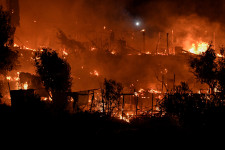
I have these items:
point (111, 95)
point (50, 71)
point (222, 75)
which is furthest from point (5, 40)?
point (222, 75)

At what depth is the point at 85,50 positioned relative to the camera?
49.5 m

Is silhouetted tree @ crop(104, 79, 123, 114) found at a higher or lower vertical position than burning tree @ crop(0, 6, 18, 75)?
lower

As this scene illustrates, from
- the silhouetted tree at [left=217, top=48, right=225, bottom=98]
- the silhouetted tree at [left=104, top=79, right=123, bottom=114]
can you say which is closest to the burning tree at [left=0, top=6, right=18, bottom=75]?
the silhouetted tree at [left=104, top=79, right=123, bottom=114]

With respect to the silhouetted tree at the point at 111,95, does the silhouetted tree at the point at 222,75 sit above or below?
above

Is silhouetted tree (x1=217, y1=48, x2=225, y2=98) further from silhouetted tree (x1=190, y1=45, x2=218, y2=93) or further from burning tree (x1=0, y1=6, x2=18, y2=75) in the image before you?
burning tree (x1=0, y1=6, x2=18, y2=75)

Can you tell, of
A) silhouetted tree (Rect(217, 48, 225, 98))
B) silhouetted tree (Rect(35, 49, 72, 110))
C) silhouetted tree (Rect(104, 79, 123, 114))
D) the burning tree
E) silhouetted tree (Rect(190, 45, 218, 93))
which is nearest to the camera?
silhouetted tree (Rect(217, 48, 225, 98))

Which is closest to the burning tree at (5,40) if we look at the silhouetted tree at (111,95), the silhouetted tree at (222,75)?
the silhouetted tree at (111,95)

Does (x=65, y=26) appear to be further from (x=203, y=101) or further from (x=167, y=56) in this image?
(x=203, y=101)

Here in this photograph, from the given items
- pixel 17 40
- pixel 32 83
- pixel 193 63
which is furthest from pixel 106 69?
pixel 193 63

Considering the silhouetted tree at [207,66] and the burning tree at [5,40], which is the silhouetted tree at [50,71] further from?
the silhouetted tree at [207,66]

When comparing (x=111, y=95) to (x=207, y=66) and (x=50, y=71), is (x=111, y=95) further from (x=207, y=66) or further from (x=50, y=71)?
(x=207, y=66)

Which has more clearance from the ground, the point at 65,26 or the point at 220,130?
the point at 65,26

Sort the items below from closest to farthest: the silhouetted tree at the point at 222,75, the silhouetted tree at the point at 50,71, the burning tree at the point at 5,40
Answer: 1. the silhouetted tree at the point at 222,75
2. the burning tree at the point at 5,40
3. the silhouetted tree at the point at 50,71

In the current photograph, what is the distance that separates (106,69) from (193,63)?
107ft
